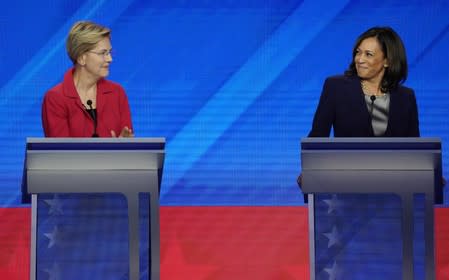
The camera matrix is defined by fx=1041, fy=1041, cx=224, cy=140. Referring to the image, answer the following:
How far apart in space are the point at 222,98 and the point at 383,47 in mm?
1508

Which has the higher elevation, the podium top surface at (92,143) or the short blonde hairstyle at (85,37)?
the short blonde hairstyle at (85,37)

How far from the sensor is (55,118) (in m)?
4.23

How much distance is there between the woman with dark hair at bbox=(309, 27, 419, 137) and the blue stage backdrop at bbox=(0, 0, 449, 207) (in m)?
1.43

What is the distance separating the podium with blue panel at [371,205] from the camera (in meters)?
3.65

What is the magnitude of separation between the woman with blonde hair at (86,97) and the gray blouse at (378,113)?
100 cm

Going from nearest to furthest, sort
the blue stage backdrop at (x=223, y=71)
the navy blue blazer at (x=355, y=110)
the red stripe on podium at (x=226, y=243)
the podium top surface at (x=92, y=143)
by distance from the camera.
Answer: the podium top surface at (x=92, y=143), the navy blue blazer at (x=355, y=110), the red stripe on podium at (x=226, y=243), the blue stage backdrop at (x=223, y=71)

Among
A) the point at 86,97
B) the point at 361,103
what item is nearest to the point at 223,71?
the point at 86,97

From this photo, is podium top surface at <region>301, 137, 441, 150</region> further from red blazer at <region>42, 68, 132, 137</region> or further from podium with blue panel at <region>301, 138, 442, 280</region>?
red blazer at <region>42, 68, 132, 137</region>

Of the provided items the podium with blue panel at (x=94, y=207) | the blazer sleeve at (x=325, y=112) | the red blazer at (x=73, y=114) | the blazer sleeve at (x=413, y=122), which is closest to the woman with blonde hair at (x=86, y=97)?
the red blazer at (x=73, y=114)

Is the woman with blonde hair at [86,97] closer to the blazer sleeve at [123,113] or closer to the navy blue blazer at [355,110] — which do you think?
the blazer sleeve at [123,113]

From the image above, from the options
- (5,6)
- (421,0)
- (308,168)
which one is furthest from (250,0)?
(308,168)

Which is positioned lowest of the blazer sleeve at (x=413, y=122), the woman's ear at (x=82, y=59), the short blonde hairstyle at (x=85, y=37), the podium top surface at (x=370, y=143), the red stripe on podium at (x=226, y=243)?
the red stripe on podium at (x=226, y=243)

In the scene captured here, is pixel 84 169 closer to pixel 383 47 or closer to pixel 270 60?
pixel 383 47

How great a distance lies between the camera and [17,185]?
225 inches
